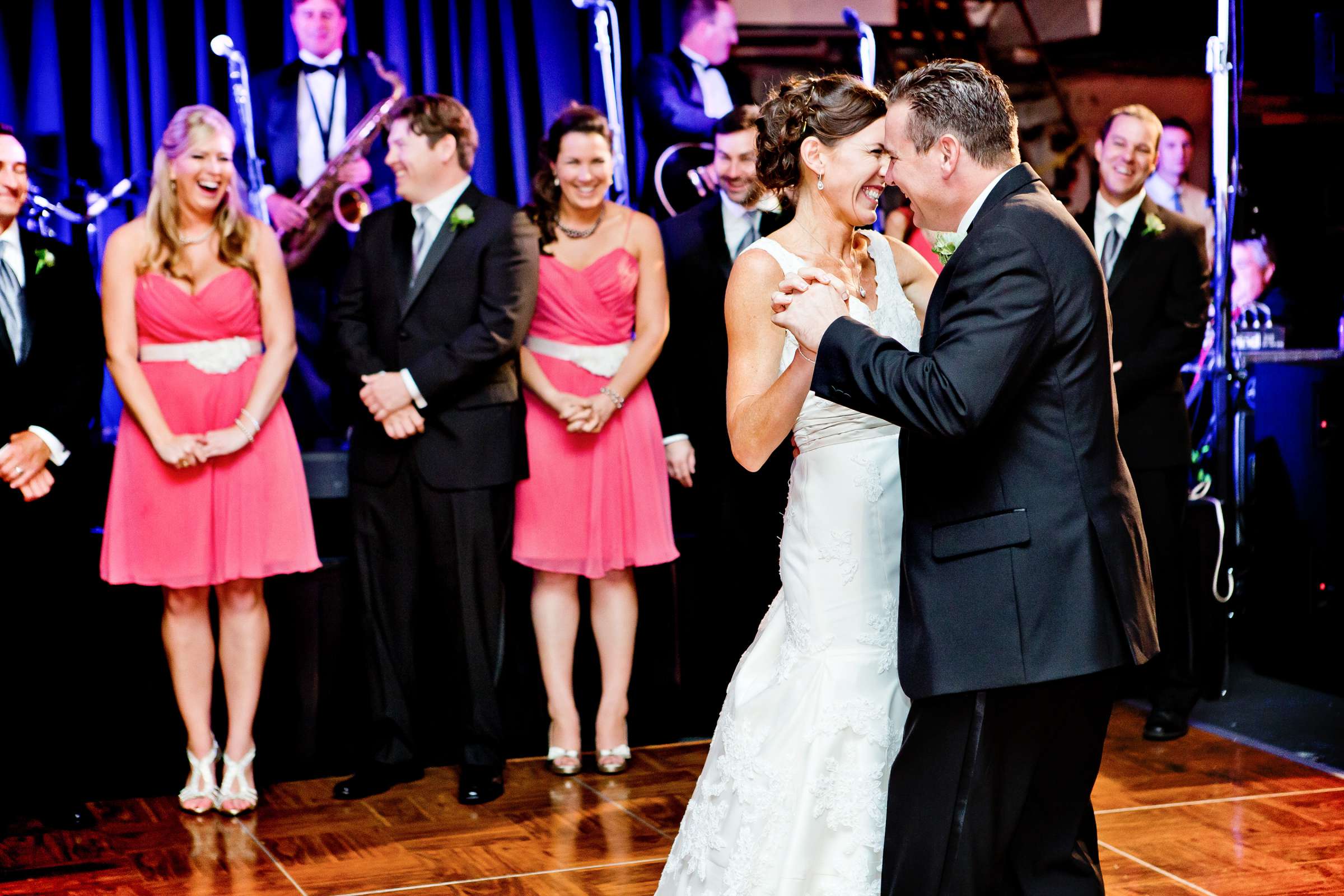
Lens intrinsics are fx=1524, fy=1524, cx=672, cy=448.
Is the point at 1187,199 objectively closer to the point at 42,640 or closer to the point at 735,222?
the point at 735,222

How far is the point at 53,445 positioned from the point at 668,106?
3.12m

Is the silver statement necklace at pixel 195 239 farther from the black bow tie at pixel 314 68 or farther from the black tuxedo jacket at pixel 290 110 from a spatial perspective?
the black bow tie at pixel 314 68

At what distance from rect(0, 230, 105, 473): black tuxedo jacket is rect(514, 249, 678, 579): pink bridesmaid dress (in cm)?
128

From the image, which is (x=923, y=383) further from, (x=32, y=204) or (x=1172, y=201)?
(x=1172, y=201)

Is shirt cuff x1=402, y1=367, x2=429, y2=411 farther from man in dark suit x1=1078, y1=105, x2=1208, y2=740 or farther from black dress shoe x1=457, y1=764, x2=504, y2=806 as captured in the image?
man in dark suit x1=1078, y1=105, x2=1208, y2=740

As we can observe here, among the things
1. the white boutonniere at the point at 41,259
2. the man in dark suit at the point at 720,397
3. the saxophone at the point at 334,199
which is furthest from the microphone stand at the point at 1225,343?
the white boutonniere at the point at 41,259

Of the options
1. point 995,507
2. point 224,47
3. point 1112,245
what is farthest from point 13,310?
point 1112,245

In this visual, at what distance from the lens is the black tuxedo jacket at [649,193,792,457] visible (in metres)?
4.87

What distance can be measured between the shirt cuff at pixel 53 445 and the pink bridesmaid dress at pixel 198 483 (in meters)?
0.14

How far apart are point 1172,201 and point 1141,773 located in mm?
3173

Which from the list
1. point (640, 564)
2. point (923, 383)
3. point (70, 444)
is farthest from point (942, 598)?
point (70, 444)

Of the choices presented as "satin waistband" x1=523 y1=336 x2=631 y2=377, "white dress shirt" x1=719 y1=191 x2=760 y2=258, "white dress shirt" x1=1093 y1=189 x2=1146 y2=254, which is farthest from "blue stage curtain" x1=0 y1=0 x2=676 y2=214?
"white dress shirt" x1=1093 y1=189 x2=1146 y2=254

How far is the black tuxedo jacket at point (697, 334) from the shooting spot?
487cm

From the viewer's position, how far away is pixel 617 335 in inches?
187
